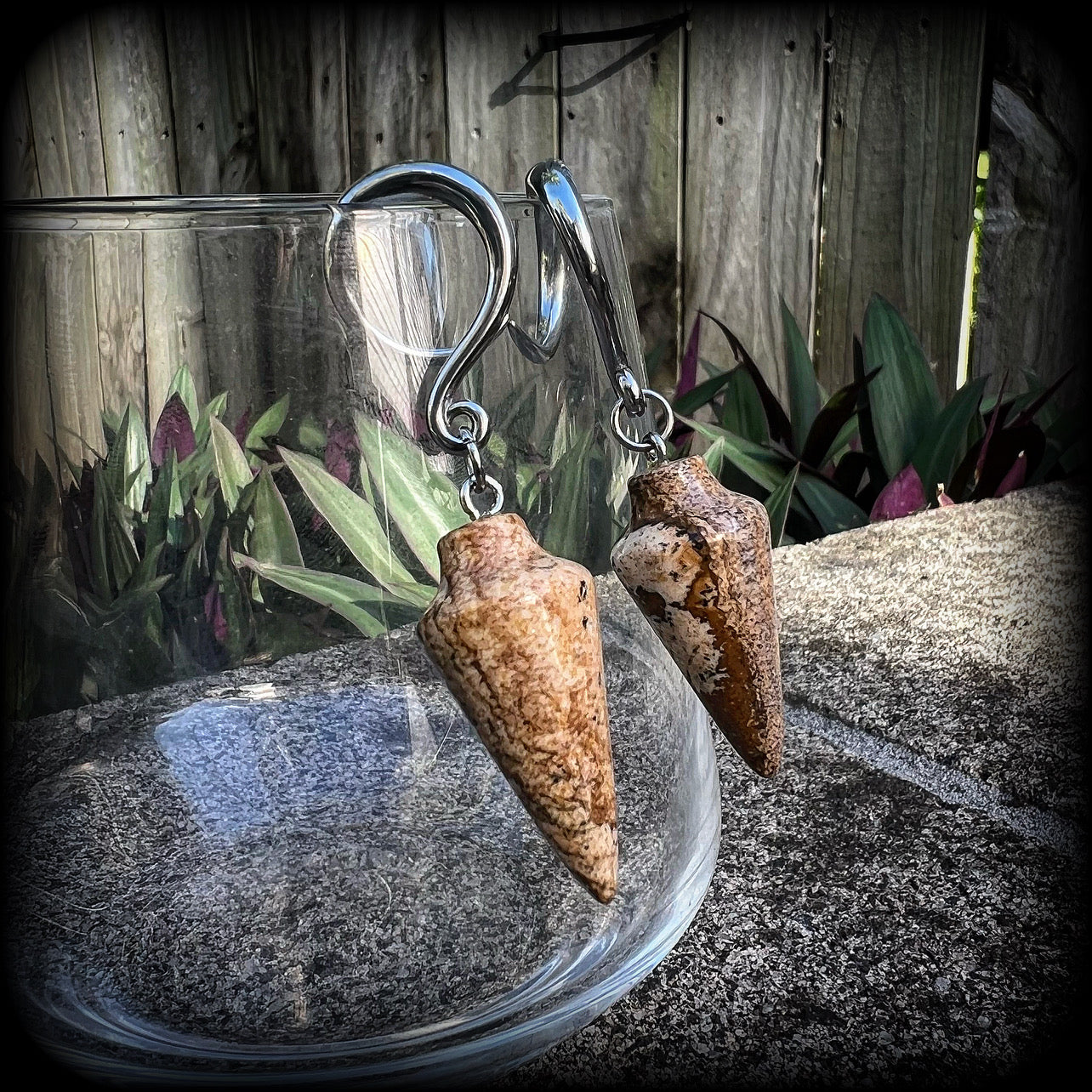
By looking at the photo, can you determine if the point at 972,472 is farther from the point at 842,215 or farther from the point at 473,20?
the point at 473,20

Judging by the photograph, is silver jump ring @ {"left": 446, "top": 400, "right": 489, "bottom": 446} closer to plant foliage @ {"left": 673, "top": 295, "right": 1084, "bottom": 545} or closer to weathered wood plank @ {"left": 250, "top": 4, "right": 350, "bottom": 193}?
plant foliage @ {"left": 673, "top": 295, "right": 1084, "bottom": 545}

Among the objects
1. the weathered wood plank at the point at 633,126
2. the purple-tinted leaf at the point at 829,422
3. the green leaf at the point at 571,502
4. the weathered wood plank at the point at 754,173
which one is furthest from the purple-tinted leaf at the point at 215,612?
the weathered wood plank at the point at 754,173

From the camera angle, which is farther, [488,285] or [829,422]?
[829,422]

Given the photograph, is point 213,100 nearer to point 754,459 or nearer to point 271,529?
point 754,459

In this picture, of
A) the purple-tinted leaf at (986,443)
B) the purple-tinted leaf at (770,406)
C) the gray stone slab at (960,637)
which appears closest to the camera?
the gray stone slab at (960,637)

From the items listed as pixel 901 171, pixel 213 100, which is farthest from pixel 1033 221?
pixel 213 100

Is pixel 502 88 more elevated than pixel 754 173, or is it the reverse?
pixel 502 88

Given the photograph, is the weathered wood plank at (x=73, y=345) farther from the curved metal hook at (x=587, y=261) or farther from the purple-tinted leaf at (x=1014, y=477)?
the purple-tinted leaf at (x=1014, y=477)

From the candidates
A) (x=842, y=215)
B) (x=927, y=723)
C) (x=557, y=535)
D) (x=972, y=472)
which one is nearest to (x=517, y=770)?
(x=557, y=535)
